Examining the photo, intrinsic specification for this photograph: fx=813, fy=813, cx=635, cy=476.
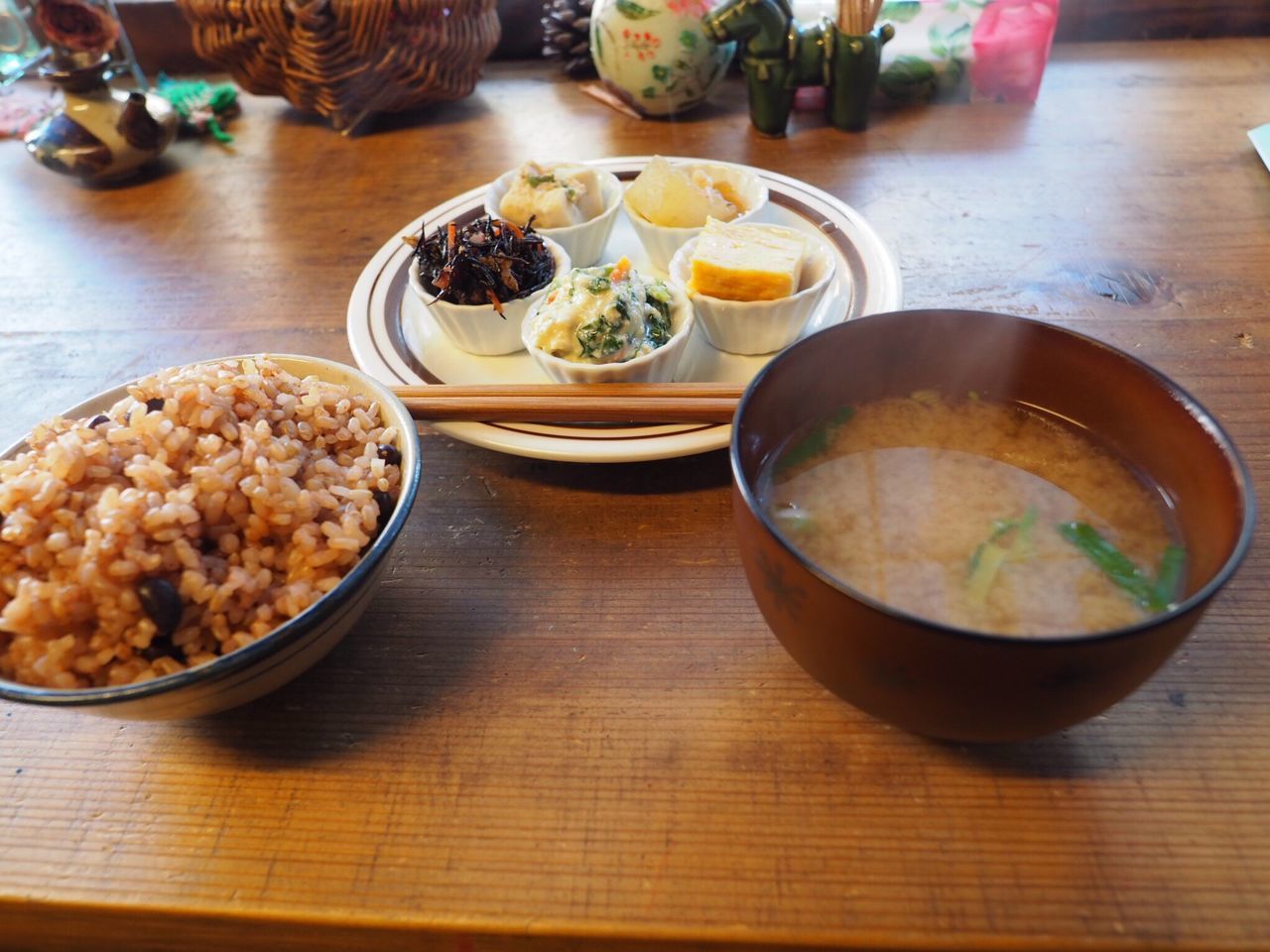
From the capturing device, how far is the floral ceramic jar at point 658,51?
243 cm

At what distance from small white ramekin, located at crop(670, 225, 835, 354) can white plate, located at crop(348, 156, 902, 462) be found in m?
0.04

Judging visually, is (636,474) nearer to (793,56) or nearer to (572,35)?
(793,56)

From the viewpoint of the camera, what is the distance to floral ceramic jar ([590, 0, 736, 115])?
243cm

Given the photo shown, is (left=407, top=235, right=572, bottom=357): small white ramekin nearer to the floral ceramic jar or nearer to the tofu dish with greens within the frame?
the tofu dish with greens

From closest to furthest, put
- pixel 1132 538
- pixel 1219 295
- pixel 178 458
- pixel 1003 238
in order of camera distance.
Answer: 1. pixel 1132 538
2. pixel 178 458
3. pixel 1219 295
4. pixel 1003 238

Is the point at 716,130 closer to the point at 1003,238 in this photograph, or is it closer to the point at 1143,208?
the point at 1003,238

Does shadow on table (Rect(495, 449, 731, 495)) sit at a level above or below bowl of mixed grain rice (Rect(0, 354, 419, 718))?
below

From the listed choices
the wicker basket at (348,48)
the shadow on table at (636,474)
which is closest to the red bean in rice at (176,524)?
the shadow on table at (636,474)

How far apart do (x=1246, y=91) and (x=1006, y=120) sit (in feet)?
2.40

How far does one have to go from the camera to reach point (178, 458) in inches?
43.5

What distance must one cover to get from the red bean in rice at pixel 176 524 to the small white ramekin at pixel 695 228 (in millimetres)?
902

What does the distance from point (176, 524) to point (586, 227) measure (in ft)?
3.83

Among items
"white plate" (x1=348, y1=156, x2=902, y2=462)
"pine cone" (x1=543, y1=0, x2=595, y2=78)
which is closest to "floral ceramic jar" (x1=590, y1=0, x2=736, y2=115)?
"pine cone" (x1=543, y1=0, x2=595, y2=78)

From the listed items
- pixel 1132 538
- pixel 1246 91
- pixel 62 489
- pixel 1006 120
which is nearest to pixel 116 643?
pixel 62 489
